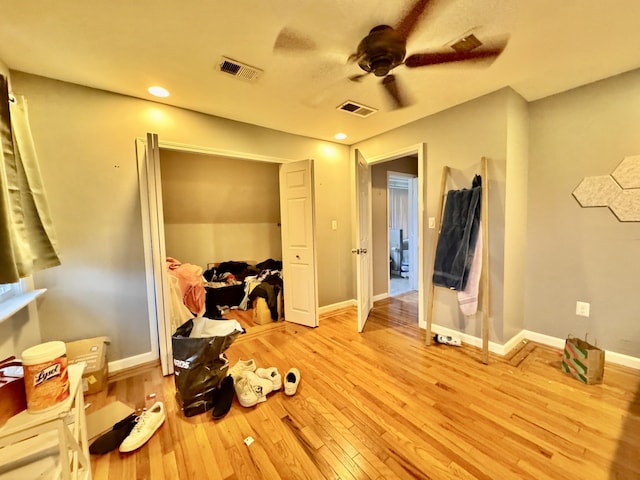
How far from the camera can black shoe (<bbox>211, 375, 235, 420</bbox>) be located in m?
1.74

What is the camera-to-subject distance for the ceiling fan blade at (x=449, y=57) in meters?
1.61

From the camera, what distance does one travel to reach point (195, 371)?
5.83 ft

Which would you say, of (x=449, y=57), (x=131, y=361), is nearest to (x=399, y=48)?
(x=449, y=57)

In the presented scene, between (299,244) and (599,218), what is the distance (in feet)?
9.26

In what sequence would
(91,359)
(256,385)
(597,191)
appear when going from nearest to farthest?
(256,385), (91,359), (597,191)

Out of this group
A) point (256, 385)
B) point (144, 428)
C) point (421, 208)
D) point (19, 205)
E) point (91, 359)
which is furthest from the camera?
point (421, 208)

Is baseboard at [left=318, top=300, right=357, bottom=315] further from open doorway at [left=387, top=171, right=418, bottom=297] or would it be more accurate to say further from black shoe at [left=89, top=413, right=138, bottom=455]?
black shoe at [left=89, top=413, right=138, bottom=455]

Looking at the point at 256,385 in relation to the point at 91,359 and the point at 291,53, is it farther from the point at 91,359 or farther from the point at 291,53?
the point at 291,53

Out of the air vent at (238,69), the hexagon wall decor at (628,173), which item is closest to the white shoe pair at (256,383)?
the air vent at (238,69)

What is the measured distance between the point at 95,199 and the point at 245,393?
1980 mm

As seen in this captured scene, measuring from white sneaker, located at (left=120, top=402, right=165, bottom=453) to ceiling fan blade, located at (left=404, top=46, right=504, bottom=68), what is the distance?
2.75 metres

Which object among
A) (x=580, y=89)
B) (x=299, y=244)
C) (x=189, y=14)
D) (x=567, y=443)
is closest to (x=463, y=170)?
(x=580, y=89)

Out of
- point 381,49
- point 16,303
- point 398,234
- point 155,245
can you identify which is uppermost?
Answer: point 381,49

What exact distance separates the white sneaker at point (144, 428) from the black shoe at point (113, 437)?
4 centimetres
